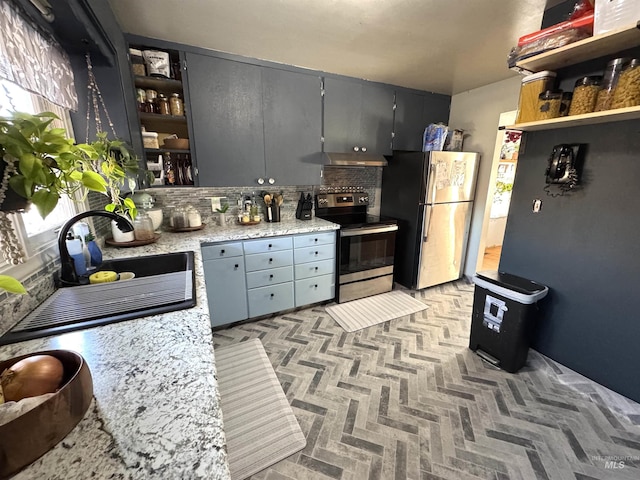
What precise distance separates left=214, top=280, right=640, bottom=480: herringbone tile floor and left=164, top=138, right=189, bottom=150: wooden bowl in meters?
1.67

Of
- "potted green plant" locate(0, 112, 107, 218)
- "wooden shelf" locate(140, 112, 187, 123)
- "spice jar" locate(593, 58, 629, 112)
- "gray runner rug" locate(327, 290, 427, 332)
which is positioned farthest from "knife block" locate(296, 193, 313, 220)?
"potted green plant" locate(0, 112, 107, 218)

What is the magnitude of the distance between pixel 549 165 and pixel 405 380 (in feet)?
5.85

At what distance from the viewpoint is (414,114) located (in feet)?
10.0

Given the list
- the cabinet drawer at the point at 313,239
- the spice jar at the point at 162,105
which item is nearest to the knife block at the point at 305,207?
the cabinet drawer at the point at 313,239

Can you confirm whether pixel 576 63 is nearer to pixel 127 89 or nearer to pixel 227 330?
pixel 127 89

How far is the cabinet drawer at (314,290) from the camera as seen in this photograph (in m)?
2.64

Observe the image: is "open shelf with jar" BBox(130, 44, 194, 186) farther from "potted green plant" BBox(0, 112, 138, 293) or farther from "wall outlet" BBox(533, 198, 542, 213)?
"wall outlet" BBox(533, 198, 542, 213)

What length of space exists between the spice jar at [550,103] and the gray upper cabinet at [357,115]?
1.54 m

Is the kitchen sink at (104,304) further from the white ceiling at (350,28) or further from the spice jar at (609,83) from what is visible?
the spice jar at (609,83)

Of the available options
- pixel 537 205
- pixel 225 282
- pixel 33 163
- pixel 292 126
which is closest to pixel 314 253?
pixel 225 282

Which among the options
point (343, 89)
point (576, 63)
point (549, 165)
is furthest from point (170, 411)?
point (343, 89)

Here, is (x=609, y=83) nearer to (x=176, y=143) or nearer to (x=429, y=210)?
(x=429, y=210)

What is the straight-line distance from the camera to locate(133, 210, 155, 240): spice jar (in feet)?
6.08

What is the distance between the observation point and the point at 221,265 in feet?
7.26
